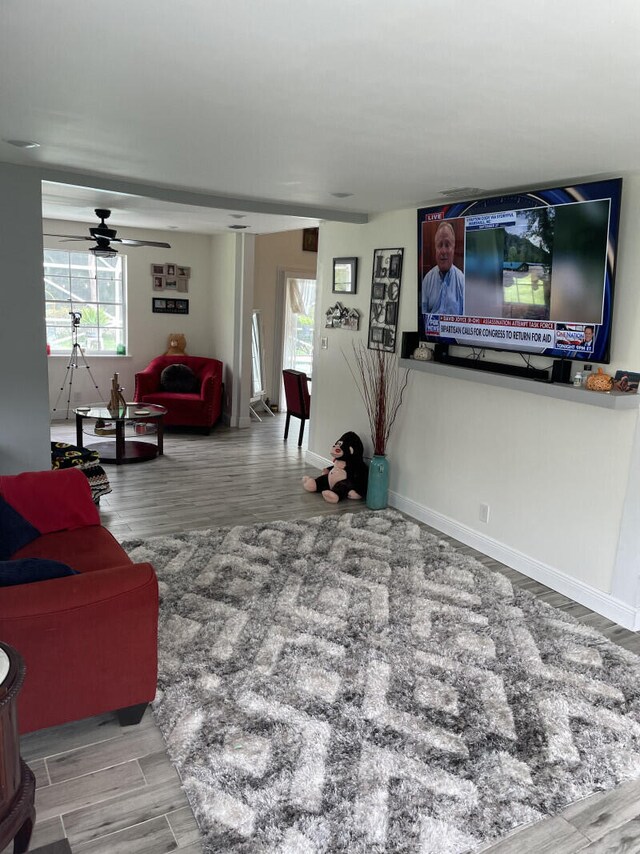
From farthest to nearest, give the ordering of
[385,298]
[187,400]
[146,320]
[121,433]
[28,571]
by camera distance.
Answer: [146,320]
[187,400]
[121,433]
[385,298]
[28,571]

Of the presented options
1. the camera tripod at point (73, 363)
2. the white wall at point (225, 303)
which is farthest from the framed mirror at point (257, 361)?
the camera tripod at point (73, 363)

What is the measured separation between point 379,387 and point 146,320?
4.16m

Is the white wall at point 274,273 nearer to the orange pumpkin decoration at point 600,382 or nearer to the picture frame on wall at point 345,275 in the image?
the picture frame on wall at point 345,275

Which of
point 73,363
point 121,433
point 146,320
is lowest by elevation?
point 121,433

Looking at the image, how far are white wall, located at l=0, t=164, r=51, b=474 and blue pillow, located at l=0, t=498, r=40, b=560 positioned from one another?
1.28 m

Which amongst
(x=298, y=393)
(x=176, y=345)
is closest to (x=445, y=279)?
(x=298, y=393)

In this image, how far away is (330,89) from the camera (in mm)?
2143

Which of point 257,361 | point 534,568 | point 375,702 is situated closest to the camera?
point 375,702

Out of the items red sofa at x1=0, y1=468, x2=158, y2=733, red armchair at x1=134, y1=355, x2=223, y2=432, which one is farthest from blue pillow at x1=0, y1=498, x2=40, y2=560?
red armchair at x1=134, y1=355, x2=223, y2=432

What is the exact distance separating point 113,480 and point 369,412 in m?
2.26

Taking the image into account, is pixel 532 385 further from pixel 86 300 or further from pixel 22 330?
pixel 86 300

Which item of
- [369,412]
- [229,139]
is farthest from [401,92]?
[369,412]

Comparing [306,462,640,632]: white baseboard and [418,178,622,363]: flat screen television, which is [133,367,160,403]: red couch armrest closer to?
[306,462,640,632]: white baseboard

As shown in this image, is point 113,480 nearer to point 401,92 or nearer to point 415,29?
point 401,92
